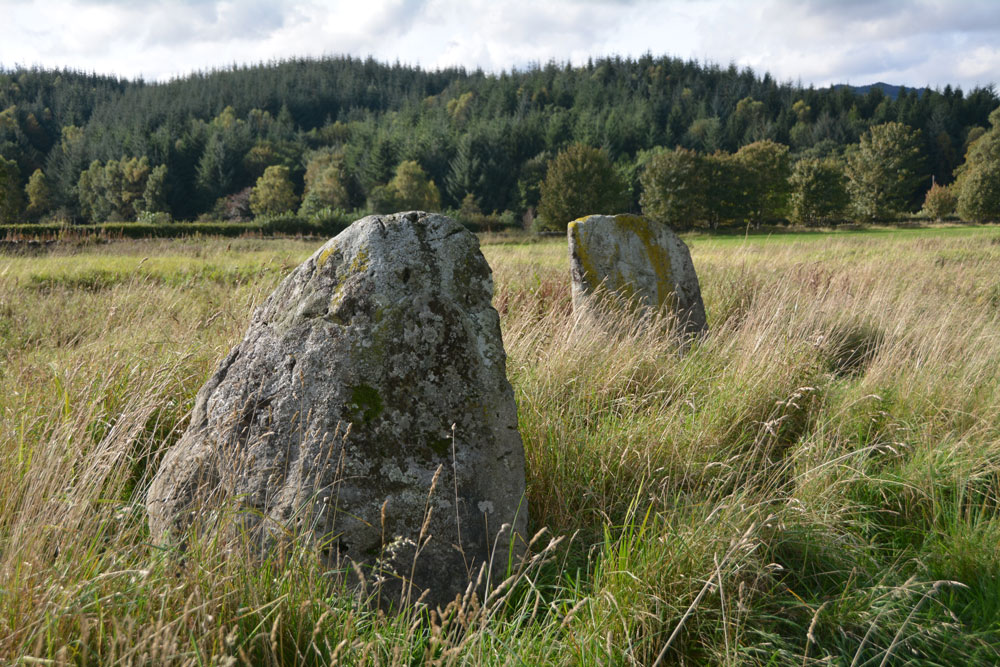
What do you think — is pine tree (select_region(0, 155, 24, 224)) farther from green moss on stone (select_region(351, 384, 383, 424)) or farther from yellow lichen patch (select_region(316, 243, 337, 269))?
green moss on stone (select_region(351, 384, 383, 424))

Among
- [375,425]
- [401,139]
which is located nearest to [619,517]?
[375,425]

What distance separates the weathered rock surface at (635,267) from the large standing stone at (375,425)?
3.54 metres

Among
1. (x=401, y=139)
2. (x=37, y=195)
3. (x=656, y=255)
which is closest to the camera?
(x=656, y=255)

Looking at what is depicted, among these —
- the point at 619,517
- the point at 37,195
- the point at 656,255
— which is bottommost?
the point at 619,517

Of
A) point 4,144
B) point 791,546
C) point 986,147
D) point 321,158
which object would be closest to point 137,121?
point 4,144

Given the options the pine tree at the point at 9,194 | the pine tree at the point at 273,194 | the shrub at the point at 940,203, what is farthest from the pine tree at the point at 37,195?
the shrub at the point at 940,203

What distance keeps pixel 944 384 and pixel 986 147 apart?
68.1m

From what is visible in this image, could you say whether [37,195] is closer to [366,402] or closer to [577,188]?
[577,188]

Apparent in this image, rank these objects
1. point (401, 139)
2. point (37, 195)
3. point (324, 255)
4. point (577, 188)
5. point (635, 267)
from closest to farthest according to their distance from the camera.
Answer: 1. point (324, 255)
2. point (635, 267)
3. point (577, 188)
4. point (401, 139)
5. point (37, 195)

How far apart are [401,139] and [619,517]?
9651cm

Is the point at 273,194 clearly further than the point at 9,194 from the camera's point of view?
Yes

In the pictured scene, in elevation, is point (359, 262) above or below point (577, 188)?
below

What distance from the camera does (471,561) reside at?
7.69 feet

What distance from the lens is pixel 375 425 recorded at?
234cm
